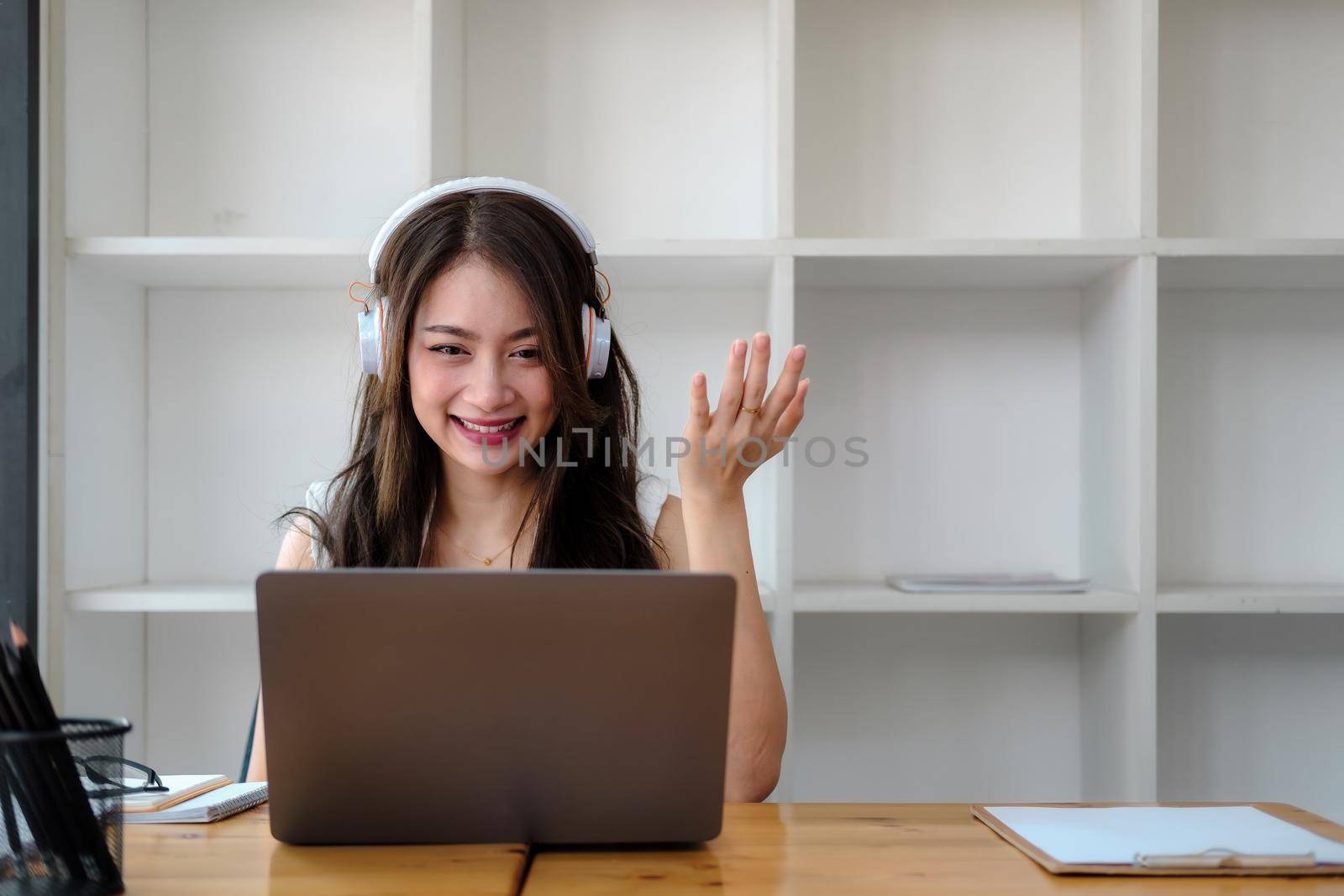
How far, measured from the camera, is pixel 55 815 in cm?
67

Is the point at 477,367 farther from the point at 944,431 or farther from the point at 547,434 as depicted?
the point at 944,431

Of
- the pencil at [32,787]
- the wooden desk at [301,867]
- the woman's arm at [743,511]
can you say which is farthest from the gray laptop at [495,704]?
the woman's arm at [743,511]

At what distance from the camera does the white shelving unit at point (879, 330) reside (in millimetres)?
2148

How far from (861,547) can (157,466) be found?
1.44 metres

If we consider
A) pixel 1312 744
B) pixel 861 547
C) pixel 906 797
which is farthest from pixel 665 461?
pixel 1312 744

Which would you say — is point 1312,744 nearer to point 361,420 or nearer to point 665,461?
point 665,461

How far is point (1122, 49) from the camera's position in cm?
188

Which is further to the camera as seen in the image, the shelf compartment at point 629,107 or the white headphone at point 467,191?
the shelf compartment at point 629,107

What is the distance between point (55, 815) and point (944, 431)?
5.92 ft

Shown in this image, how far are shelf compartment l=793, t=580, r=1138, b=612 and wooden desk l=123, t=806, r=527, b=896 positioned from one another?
3.62 ft

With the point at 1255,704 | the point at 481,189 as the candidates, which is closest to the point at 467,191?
the point at 481,189

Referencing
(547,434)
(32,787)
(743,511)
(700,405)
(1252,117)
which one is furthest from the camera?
(1252,117)

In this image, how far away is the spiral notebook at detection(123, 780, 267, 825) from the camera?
0.88 metres

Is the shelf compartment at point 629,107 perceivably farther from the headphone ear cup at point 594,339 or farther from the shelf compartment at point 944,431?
the headphone ear cup at point 594,339
